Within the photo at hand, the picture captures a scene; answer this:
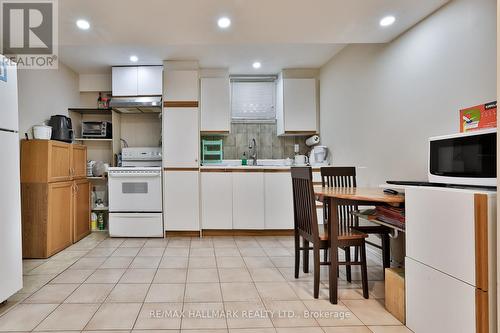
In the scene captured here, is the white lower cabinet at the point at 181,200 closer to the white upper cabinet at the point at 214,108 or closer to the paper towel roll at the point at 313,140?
the white upper cabinet at the point at 214,108

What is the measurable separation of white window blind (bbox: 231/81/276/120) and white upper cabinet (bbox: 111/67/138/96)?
1455 mm

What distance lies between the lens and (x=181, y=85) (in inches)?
156

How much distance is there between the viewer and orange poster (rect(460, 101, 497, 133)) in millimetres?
1740

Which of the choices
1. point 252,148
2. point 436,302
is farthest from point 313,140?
point 436,302

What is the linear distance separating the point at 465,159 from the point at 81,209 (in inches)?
164

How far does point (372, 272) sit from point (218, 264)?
57.7 inches

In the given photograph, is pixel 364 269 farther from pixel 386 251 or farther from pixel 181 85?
pixel 181 85

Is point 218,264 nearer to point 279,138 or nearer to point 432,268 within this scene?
point 432,268

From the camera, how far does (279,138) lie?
4.67 metres

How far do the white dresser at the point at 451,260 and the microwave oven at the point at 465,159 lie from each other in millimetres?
178

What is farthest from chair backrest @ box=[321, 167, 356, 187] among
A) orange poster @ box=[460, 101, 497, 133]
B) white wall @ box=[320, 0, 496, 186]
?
orange poster @ box=[460, 101, 497, 133]

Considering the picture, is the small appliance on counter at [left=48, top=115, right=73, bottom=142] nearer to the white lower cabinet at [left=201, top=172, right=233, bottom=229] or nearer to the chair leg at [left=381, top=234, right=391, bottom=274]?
the white lower cabinet at [left=201, top=172, right=233, bottom=229]

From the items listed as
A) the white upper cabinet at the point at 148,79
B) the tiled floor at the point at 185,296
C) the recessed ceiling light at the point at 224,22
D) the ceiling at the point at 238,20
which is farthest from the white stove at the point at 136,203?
the recessed ceiling light at the point at 224,22

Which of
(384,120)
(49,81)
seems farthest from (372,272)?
(49,81)
